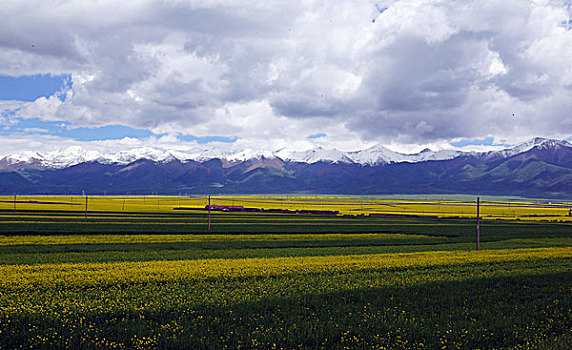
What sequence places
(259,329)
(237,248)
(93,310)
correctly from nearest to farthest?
(259,329) → (93,310) → (237,248)

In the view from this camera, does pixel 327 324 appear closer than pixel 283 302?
Yes

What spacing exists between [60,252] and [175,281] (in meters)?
17.6

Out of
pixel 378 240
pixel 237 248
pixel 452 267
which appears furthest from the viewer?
pixel 378 240

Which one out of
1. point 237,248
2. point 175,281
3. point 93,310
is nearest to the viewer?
point 93,310

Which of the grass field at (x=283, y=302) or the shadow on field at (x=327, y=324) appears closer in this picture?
the shadow on field at (x=327, y=324)

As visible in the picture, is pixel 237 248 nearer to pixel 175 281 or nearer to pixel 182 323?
pixel 175 281

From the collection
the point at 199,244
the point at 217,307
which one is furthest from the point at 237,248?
the point at 217,307

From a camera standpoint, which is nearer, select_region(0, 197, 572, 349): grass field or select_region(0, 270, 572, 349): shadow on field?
select_region(0, 270, 572, 349): shadow on field

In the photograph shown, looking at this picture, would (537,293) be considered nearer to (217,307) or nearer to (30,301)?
(217,307)

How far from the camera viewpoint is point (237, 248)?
4134cm

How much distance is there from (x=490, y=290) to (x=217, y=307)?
12597 millimetres

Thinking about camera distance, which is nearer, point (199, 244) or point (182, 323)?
point (182, 323)

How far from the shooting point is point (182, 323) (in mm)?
15367

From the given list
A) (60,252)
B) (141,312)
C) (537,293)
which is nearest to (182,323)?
(141,312)
